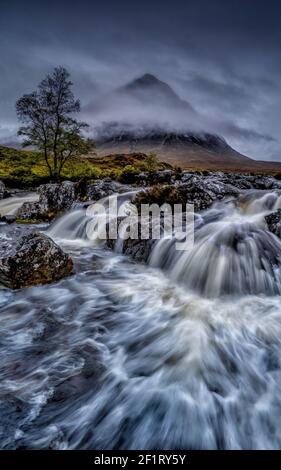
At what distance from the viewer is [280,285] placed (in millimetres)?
5621

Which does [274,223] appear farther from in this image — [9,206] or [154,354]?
[9,206]

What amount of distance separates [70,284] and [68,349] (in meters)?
2.30

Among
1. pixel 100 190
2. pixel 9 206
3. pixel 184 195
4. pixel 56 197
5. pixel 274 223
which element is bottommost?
pixel 274 223

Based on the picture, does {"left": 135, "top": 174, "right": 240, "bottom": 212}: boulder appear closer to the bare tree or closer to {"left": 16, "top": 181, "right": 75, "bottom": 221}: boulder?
{"left": 16, "top": 181, "right": 75, "bottom": 221}: boulder

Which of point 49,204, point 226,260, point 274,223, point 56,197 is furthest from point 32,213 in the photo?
point 274,223

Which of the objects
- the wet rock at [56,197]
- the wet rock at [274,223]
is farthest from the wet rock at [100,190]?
the wet rock at [274,223]

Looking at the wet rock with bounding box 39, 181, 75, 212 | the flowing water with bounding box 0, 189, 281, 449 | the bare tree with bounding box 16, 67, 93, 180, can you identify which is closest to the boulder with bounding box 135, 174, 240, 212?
the flowing water with bounding box 0, 189, 281, 449

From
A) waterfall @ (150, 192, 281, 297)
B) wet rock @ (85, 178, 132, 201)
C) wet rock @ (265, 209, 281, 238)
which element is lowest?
waterfall @ (150, 192, 281, 297)

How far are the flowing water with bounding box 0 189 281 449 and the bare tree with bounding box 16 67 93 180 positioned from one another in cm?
1792

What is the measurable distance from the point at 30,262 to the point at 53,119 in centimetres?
1981

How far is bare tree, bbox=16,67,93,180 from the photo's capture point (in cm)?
2177

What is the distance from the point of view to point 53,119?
877 inches

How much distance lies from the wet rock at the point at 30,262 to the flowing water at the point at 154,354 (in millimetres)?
260

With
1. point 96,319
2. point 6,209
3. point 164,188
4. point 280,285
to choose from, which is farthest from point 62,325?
point 6,209
